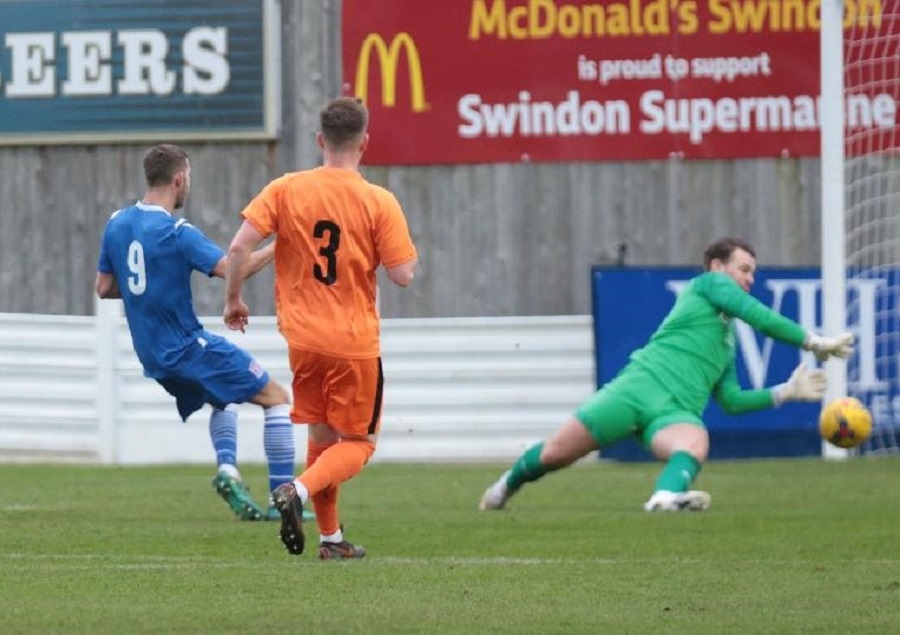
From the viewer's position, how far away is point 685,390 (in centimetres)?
1145

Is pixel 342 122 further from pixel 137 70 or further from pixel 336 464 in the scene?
pixel 137 70

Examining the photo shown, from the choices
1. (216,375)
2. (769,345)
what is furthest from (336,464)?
(769,345)

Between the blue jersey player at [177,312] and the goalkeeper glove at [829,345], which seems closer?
the blue jersey player at [177,312]

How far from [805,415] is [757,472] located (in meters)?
1.71

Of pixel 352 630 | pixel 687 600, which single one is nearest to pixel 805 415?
pixel 687 600

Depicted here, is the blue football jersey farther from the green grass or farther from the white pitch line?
the white pitch line

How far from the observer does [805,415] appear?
1609cm

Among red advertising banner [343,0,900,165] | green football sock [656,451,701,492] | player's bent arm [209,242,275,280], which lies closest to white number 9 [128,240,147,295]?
player's bent arm [209,242,275,280]

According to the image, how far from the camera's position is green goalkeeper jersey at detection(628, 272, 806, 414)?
11.4m

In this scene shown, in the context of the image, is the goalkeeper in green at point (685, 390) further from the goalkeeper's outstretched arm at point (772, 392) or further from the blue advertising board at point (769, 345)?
the blue advertising board at point (769, 345)

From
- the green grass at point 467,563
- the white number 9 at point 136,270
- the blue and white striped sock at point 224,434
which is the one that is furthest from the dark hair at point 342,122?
the blue and white striped sock at point 224,434

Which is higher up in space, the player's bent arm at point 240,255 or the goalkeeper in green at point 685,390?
the player's bent arm at point 240,255

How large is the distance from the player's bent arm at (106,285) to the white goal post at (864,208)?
6007mm

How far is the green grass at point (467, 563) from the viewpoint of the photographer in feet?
22.5
